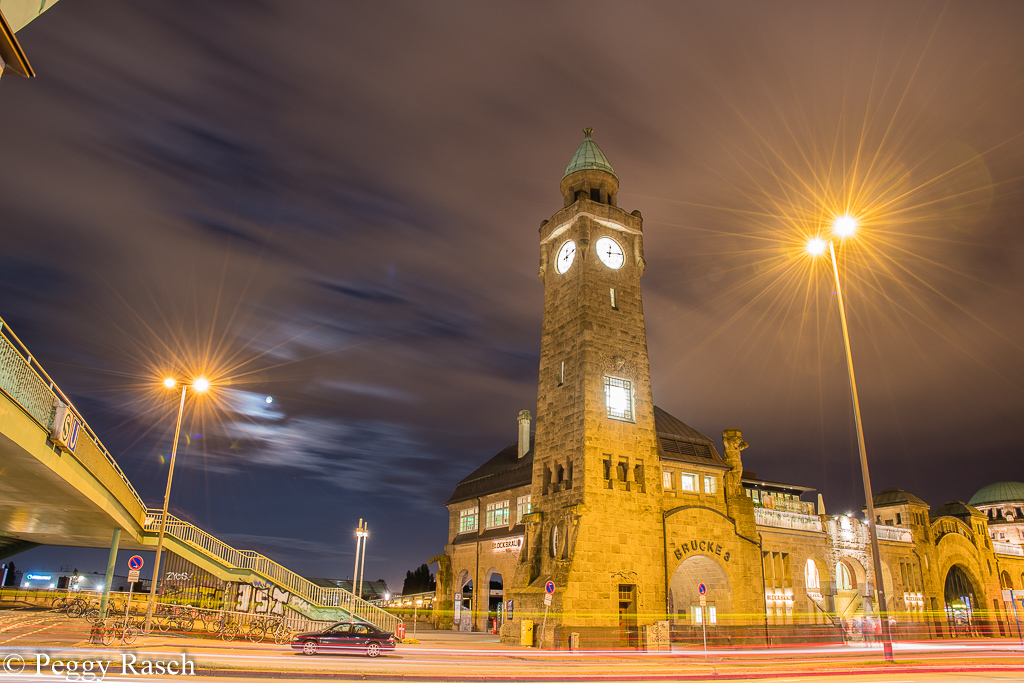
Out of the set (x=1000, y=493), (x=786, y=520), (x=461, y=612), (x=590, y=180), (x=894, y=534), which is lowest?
(x=461, y=612)

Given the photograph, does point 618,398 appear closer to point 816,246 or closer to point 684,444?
point 684,444

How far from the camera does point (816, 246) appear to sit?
2341cm

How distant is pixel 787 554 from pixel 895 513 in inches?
767

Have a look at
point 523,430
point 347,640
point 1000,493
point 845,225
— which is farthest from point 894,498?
point 1000,493

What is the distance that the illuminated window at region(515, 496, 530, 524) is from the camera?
146 ft

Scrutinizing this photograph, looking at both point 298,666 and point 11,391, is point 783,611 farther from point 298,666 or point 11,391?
point 11,391

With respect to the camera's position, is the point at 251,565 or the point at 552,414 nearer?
the point at 251,565

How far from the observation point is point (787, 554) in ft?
123

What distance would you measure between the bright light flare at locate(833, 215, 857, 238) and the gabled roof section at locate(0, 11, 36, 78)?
74.2 ft

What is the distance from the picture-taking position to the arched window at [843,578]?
137 feet

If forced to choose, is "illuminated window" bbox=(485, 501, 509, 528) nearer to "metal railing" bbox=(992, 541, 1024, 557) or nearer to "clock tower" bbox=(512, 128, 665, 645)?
"clock tower" bbox=(512, 128, 665, 645)

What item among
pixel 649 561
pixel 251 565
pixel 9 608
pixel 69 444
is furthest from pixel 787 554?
pixel 9 608

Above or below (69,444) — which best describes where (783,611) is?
below

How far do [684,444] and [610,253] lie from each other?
12987 millimetres
